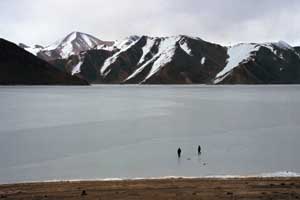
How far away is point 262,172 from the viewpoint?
28.0 m

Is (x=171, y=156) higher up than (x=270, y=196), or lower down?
lower down

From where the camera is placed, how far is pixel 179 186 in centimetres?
1922

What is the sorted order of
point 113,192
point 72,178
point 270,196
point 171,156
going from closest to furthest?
1. point 270,196
2. point 113,192
3. point 72,178
4. point 171,156

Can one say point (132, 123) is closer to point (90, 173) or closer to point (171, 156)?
point (171, 156)

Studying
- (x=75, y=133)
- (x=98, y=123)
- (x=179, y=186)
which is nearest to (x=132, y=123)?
(x=98, y=123)

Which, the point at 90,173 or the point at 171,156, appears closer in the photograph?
the point at 90,173

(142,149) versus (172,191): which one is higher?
(172,191)

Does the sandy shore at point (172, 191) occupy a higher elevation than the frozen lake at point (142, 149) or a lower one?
higher

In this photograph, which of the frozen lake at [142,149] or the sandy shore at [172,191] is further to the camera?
the frozen lake at [142,149]

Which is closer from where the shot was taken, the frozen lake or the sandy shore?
the sandy shore

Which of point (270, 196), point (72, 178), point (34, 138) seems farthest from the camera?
point (34, 138)

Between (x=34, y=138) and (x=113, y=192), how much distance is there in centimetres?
2885

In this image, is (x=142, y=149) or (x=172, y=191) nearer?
(x=172, y=191)

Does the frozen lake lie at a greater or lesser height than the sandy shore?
lesser
